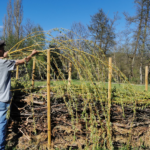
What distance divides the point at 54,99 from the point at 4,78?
104 centimetres

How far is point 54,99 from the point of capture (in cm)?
302

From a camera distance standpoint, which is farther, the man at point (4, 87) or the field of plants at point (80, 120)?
the field of plants at point (80, 120)

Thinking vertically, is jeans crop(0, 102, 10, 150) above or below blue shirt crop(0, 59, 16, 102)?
below

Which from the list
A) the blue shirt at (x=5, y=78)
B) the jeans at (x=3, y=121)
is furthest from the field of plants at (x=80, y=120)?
the jeans at (x=3, y=121)

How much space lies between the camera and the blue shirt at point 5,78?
239 cm

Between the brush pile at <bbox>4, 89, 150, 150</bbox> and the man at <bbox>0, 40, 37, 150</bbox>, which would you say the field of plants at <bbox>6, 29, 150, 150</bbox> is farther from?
the man at <bbox>0, 40, 37, 150</bbox>

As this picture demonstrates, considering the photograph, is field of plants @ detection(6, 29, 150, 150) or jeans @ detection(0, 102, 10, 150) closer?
jeans @ detection(0, 102, 10, 150)

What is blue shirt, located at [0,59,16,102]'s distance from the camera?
2.39 m

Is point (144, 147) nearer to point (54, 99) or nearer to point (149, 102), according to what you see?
point (149, 102)

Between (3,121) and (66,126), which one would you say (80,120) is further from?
(3,121)

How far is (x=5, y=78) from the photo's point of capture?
8.08 feet

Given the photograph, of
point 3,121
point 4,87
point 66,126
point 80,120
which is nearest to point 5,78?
point 4,87

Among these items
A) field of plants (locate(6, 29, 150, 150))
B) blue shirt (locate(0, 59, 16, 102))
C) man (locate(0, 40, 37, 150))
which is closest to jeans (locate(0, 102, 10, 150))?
man (locate(0, 40, 37, 150))

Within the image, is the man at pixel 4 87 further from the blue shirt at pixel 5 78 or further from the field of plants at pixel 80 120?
the field of plants at pixel 80 120
